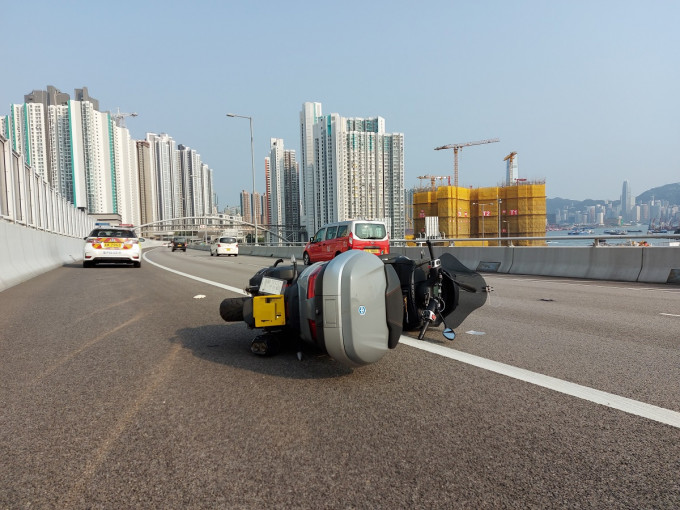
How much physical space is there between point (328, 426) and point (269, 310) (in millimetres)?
1573

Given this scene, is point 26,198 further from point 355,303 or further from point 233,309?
point 355,303

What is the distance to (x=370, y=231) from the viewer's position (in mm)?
18594

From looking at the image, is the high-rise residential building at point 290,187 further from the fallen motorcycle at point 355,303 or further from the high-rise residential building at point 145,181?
the fallen motorcycle at point 355,303

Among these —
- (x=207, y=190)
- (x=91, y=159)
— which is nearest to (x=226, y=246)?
(x=91, y=159)

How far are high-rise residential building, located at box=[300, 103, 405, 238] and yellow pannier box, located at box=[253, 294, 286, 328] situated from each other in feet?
263

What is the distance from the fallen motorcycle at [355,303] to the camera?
345cm

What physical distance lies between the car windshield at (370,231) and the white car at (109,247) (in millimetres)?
8696

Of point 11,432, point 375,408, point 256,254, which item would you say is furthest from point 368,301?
point 256,254

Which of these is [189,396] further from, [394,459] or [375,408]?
[394,459]

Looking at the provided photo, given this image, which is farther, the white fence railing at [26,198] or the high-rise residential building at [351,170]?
the high-rise residential building at [351,170]

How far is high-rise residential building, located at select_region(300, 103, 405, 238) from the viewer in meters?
87.5

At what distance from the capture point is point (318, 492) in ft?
6.86

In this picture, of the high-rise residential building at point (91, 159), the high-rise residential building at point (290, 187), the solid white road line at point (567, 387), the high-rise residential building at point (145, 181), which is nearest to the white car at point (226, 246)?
the solid white road line at point (567, 387)

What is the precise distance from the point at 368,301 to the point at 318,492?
5.24 ft
